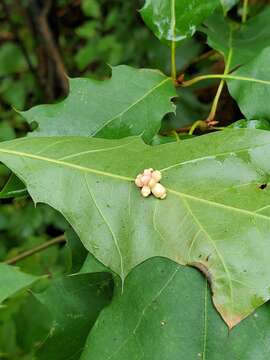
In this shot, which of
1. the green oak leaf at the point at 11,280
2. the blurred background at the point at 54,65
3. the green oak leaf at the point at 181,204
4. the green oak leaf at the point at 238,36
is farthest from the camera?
the blurred background at the point at 54,65

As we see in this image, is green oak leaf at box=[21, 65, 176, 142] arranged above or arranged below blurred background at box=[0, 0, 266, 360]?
above

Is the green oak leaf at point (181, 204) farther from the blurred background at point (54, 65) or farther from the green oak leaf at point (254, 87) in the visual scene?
the blurred background at point (54, 65)

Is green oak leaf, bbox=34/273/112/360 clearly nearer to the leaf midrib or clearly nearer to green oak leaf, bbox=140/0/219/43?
the leaf midrib

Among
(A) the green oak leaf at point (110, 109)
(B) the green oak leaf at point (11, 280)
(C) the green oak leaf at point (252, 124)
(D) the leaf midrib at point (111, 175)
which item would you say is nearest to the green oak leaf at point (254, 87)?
(C) the green oak leaf at point (252, 124)

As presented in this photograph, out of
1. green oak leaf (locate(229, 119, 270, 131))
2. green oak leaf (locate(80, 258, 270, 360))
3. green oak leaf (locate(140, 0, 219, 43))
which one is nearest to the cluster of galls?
green oak leaf (locate(80, 258, 270, 360))

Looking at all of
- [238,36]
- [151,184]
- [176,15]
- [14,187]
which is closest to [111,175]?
[151,184]

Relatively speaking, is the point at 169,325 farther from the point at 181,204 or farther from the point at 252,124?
the point at 252,124

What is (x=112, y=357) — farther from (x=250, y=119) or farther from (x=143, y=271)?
(x=250, y=119)
